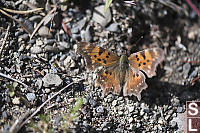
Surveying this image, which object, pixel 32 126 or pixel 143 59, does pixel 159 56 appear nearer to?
pixel 143 59

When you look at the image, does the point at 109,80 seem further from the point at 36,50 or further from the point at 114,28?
the point at 36,50

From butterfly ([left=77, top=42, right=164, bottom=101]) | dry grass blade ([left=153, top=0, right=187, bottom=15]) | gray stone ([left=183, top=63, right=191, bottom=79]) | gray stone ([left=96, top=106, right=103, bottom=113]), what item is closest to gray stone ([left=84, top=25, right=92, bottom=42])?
butterfly ([left=77, top=42, right=164, bottom=101])

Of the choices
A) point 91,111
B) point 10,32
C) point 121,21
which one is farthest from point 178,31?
→ point 10,32

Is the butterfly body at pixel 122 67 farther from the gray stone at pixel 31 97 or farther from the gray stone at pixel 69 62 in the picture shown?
the gray stone at pixel 31 97

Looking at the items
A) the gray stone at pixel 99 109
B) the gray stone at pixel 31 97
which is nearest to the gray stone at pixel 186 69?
the gray stone at pixel 99 109

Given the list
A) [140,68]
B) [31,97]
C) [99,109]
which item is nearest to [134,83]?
[140,68]

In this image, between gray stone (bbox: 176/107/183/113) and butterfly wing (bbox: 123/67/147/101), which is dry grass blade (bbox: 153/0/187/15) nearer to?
butterfly wing (bbox: 123/67/147/101)
